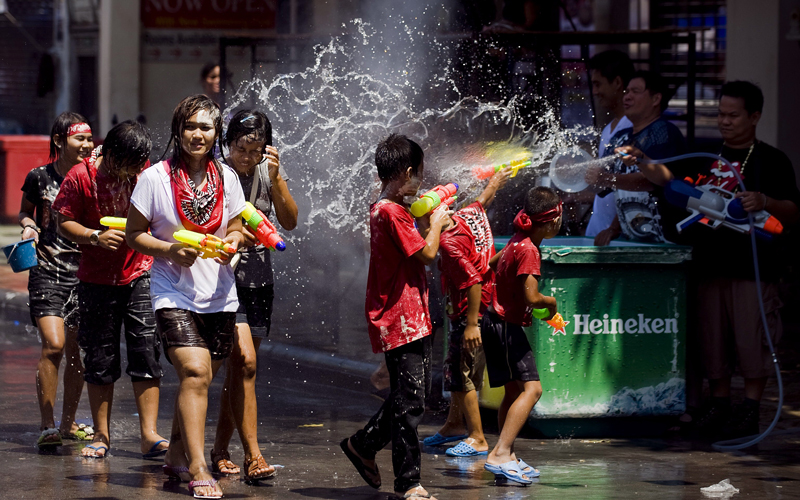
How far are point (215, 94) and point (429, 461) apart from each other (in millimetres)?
4541

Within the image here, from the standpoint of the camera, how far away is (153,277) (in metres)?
4.84

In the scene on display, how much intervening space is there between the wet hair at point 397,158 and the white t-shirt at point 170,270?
0.79 m

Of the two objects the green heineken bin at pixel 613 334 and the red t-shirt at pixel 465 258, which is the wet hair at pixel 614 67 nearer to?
the green heineken bin at pixel 613 334

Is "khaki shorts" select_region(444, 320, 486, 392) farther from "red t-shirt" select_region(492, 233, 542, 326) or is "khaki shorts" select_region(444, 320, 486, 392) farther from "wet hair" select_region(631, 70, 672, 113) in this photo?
"wet hair" select_region(631, 70, 672, 113)

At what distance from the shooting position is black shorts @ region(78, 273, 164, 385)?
5.55 m

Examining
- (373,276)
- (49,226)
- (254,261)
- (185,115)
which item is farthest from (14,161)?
(373,276)

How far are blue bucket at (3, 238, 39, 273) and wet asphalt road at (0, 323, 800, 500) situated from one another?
0.92 metres

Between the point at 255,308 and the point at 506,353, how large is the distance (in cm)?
120

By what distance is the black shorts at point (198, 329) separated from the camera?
15.5ft

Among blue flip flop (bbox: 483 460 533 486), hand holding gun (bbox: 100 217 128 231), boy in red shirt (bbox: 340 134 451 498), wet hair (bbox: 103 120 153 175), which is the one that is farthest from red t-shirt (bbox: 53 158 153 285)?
blue flip flop (bbox: 483 460 533 486)

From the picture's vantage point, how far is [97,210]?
5.58m

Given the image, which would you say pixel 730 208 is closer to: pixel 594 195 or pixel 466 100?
pixel 594 195

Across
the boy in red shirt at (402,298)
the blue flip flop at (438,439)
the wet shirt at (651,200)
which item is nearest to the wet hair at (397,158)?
the boy in red shirt at (402,298)

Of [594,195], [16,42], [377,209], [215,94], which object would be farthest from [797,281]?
[16,42]
